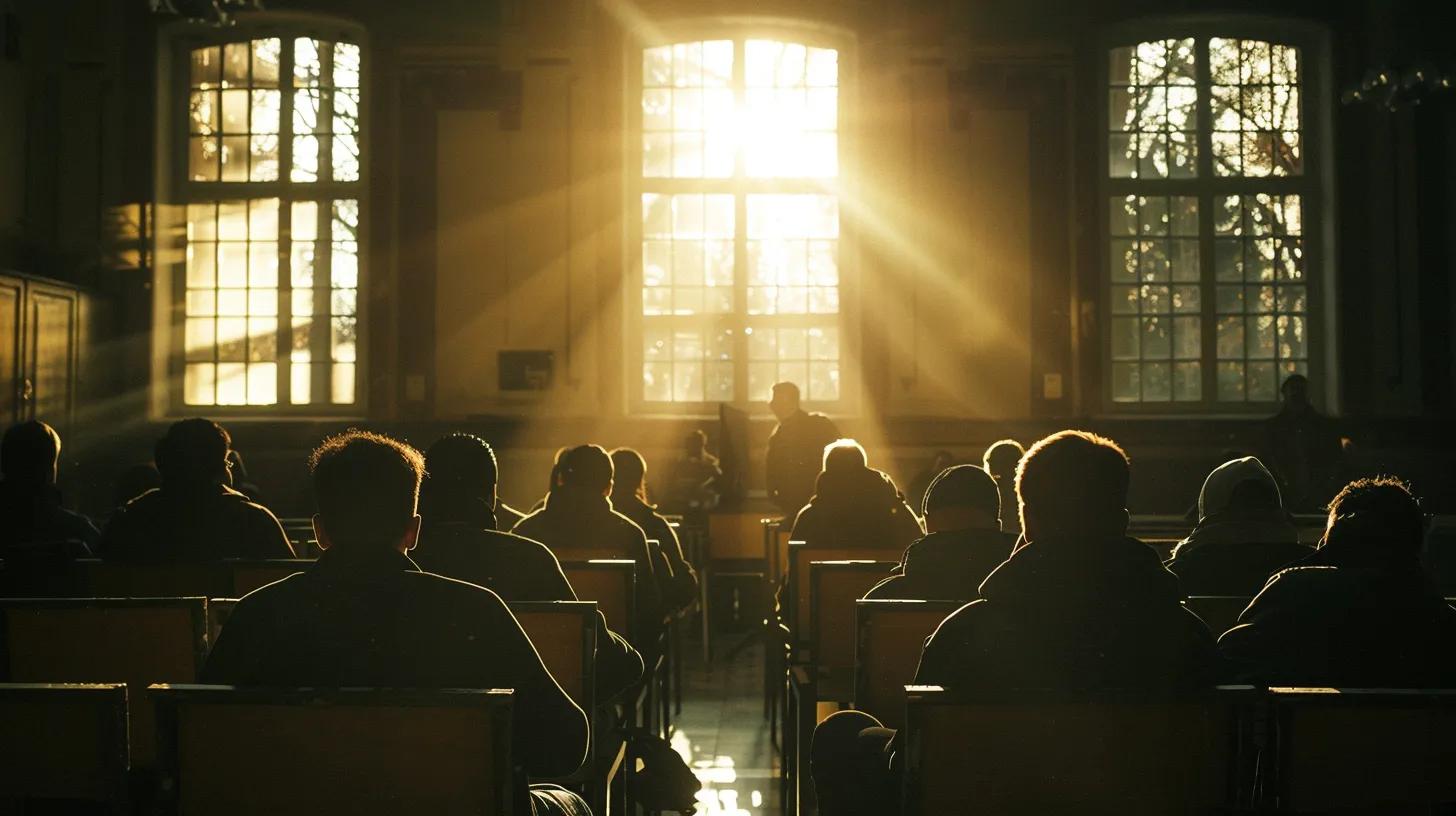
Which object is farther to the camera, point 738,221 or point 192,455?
point 738,221

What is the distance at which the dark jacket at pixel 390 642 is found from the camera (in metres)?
1.75

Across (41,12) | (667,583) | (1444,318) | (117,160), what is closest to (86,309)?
(117,160)

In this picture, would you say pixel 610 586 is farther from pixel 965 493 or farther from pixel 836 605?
pixel 965 493

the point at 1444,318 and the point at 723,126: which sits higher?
the point at 723,126

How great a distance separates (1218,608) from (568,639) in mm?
1414

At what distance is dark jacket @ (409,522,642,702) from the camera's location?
286 centimetres

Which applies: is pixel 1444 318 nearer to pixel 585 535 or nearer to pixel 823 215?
pixel 823 215

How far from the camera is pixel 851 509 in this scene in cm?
429

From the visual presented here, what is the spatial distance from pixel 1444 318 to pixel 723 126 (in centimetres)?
531

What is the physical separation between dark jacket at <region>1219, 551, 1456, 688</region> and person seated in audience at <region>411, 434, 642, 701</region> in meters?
1.30

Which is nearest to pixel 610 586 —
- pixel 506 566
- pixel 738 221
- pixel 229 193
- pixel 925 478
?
pixel 506 566

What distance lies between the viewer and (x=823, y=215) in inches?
392

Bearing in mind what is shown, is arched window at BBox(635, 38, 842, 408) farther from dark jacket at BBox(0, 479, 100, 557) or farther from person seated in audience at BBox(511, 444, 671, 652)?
dark jacket at BBox(0, 479, 100, 557)

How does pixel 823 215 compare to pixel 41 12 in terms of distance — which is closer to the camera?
pixel 41 12
